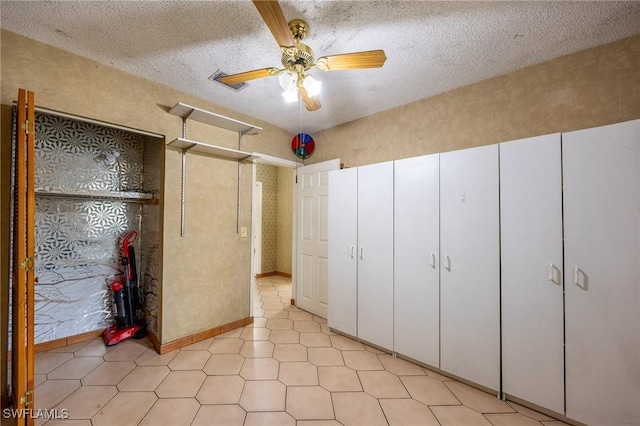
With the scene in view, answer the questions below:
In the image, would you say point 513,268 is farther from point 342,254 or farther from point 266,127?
point 266,127

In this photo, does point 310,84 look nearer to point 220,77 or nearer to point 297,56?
point 297,56

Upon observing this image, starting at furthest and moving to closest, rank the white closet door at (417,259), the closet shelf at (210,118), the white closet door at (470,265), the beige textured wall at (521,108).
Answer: the closet shelf at (210,118) → the white closet door at (417,259) → the white closet door at (470,265) → the beige textured wall at (521,108)

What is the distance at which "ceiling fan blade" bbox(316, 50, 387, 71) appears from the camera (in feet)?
4.83

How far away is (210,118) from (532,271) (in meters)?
3.14

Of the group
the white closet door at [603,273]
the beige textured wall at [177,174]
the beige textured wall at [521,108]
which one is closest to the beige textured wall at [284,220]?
the beige textured wall at [177,174]

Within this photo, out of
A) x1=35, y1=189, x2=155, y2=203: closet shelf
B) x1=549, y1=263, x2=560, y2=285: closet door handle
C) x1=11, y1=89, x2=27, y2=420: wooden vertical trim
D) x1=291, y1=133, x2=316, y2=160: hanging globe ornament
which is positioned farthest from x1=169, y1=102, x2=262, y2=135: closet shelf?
x1=549, y1=263, x2=560, y2=285: closet door handle

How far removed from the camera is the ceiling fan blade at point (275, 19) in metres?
1.13

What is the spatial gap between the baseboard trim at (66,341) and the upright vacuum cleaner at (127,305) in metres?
0.11

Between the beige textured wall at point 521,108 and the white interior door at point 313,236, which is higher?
the beige textured wall at point 521,108

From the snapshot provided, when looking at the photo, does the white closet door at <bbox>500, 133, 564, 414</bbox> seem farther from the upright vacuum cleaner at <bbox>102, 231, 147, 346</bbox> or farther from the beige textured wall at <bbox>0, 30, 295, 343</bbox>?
the upright vacuum cleaner at <bbox>102, 231, 147, 346</bbox>

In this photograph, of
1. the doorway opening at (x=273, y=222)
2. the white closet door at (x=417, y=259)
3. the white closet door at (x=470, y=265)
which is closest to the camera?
the white closet door at (x=470, y=265)

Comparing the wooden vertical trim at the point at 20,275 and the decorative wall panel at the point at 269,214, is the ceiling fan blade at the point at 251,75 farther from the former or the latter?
the decorative wall panel at the point at 269,214

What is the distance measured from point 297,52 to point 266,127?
1.97 metres

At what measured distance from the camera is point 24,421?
58.2 inches
